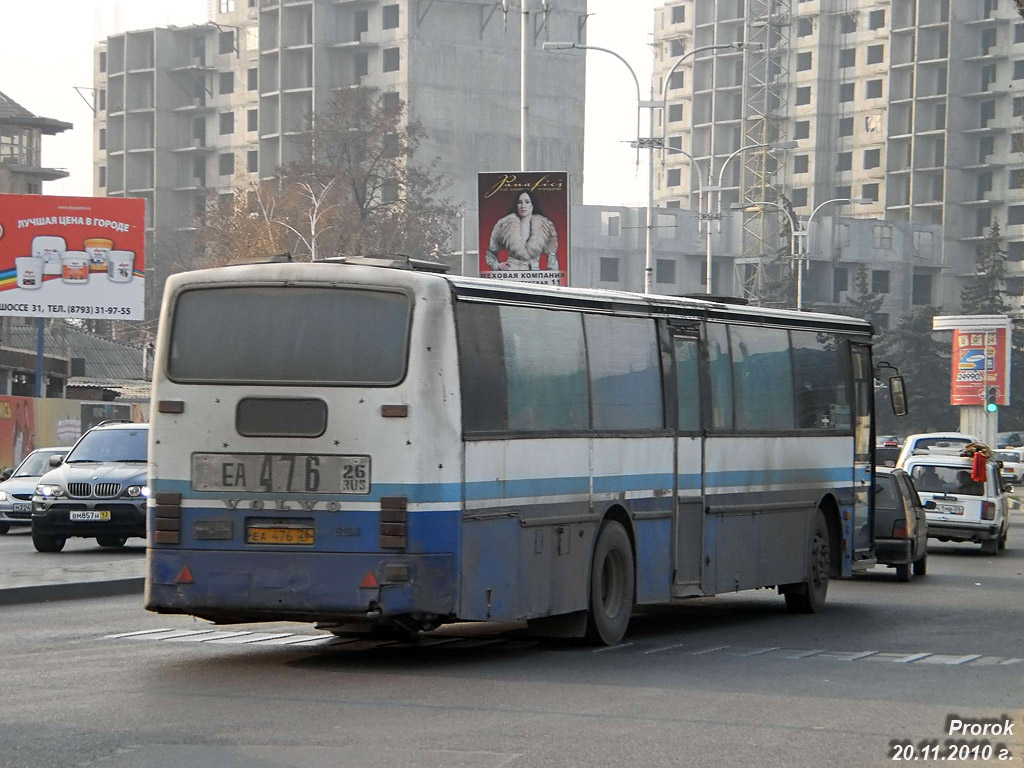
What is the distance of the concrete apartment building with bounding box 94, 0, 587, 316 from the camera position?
127m

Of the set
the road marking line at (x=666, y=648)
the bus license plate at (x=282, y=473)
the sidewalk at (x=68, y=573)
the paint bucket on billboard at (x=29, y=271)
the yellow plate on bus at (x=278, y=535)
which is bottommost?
the sidewalk at (x=68, y=573)

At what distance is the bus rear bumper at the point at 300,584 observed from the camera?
12.6 meters


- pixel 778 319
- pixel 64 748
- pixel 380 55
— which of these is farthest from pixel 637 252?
pixel 64 748

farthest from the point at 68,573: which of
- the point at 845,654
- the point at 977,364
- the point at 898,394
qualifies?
the point at 977,364

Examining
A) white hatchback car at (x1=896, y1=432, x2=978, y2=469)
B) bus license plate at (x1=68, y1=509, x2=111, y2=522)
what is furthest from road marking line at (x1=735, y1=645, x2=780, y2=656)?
white hatchback car at (x1=896, y1=432, x2=978, y2=469)

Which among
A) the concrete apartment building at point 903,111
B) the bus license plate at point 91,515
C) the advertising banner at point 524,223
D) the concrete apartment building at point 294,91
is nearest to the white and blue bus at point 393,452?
the bus license plate at point 91,515

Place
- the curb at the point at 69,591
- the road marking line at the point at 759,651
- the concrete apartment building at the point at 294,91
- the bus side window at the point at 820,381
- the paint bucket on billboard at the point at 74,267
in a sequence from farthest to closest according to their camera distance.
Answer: the concrete apartment building at the point at 294,91 → the paint bucket on billboard at the point at 74,267 → the bus side window at the point at 820,381 → the curb at the point at 69,591 → the road marking line at the point at 759,651

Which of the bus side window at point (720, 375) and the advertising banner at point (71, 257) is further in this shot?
the advertising banner at point (71, 257)

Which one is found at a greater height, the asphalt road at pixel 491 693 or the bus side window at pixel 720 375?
the bus side window at pixel 720 375

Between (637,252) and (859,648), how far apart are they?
10759cm

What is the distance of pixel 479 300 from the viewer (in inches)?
528

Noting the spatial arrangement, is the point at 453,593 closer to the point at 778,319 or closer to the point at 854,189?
the point at 778,319

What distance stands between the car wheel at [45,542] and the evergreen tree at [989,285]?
320 feet

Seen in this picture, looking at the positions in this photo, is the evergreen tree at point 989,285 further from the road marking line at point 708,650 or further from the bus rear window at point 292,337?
the bus rear window at point 292,337
